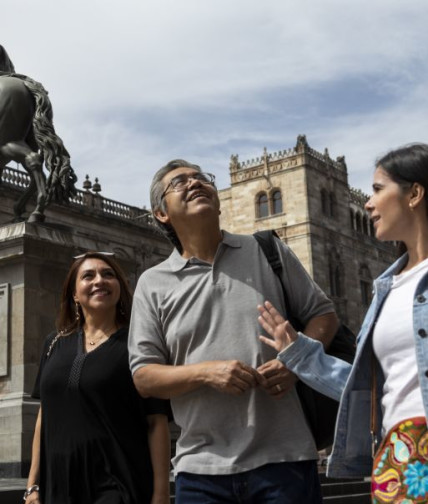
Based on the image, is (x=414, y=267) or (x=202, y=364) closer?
(x=414, y=267)

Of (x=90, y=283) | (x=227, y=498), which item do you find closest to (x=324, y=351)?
(x=227, y=498)

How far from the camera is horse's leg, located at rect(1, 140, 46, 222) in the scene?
7.79 metres

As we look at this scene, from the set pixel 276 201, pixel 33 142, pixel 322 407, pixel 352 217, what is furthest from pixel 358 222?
pixel 322 407

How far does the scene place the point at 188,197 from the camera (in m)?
3.11

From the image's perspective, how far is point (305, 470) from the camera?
2.69 metres

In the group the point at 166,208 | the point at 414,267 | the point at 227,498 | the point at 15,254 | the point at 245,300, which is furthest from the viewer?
the point at 15,254

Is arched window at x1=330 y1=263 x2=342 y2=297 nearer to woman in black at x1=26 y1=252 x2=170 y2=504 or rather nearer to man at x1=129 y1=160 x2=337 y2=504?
woman in black at x1=26 y1=252 x2=170 y2=504

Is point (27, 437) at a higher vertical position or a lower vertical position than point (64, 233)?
lower

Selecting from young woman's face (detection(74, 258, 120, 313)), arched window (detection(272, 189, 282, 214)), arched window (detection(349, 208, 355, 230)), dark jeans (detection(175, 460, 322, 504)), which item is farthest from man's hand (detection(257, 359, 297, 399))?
arched window (detection(349, 208, 355, 230))

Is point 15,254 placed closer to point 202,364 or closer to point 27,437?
point 27,437

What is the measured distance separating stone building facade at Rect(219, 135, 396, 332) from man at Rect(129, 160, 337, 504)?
145ft

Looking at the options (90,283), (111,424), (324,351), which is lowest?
(111,424)

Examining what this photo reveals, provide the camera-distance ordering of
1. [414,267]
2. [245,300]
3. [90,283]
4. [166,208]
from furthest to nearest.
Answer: [90,283], [166,208], [245,300], [414,267]

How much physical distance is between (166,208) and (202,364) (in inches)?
29.8
